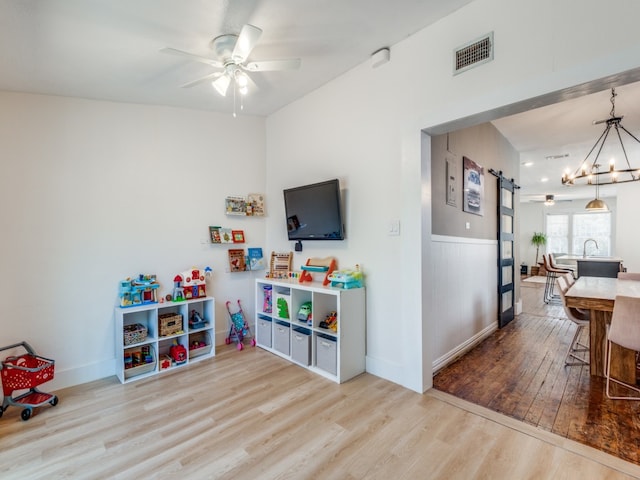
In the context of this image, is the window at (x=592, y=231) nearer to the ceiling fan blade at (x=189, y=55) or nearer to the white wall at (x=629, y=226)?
the white wall at (x=629, y=226)

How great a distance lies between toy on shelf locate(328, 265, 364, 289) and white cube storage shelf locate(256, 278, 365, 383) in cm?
6

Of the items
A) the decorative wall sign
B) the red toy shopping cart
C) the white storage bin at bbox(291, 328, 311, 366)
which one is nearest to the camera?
the red toy shopping cart

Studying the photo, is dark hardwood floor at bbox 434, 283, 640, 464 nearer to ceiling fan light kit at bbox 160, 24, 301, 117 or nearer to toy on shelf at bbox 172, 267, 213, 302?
toy on shelf at bbox 172, 267, 213, 302

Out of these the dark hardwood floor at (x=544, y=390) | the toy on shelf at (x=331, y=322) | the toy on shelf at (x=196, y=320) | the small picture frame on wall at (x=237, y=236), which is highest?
the small picture frame on wall at (x=237, y=236)

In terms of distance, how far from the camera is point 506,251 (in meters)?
4.77

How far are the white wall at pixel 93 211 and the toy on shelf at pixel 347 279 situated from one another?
1.55m

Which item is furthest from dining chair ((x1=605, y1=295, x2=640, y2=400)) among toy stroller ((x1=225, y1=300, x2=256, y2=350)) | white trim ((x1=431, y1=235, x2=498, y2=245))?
toy stroller ((x1=225, y1=300, x2=256, y2=350))

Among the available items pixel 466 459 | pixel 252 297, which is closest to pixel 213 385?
pixel 252 297

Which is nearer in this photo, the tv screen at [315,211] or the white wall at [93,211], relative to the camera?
the white wall at [93,211]

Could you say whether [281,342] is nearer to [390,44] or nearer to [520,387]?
[520,387]

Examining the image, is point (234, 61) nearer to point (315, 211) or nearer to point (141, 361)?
point (315, 211)

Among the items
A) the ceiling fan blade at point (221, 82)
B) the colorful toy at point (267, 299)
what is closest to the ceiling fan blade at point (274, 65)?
the ceiling fan blade at point (221, 82)

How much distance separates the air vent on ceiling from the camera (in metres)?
2.08

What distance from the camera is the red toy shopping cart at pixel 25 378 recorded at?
219cm
